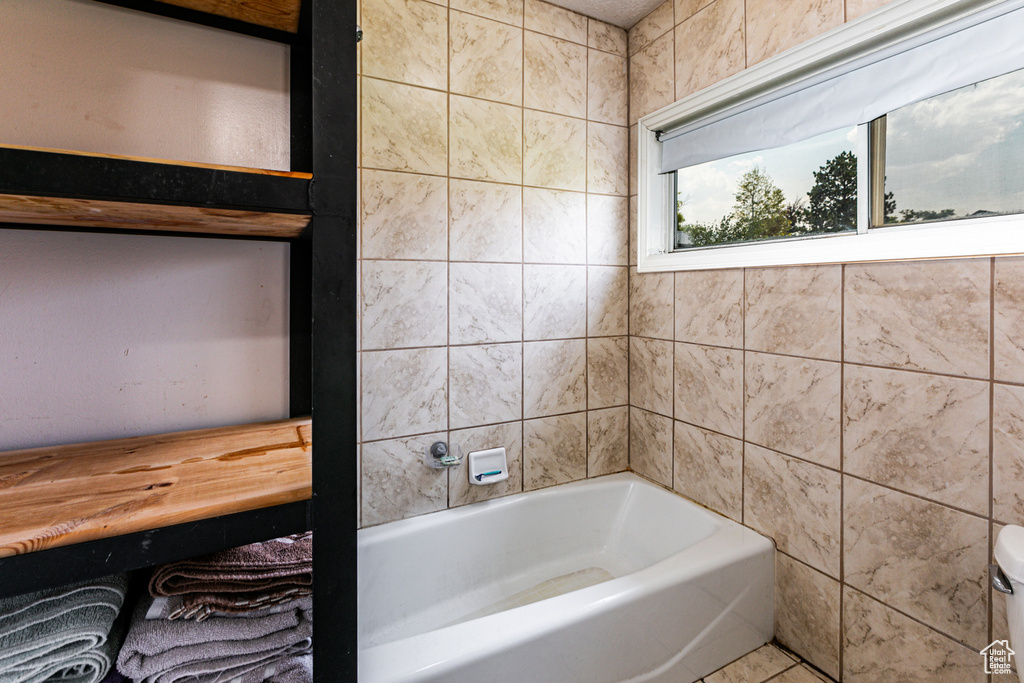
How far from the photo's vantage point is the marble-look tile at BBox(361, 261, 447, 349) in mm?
1572

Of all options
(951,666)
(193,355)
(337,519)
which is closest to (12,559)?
(337,519)

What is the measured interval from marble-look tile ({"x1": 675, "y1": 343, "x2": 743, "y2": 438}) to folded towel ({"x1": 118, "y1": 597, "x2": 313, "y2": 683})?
1.40m

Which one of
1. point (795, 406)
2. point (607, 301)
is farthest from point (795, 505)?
point (607, 301)

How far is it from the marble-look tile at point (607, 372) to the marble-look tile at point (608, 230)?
0.35 metres

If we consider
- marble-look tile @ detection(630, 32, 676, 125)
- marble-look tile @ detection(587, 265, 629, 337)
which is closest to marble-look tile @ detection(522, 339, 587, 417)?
marble-look tile @ detection(587, 265, 629, 337)

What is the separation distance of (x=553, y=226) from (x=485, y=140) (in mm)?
410

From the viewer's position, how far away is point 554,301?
1912mm

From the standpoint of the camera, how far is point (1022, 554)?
0.89m

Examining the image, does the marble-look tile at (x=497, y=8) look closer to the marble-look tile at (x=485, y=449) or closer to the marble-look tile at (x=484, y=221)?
the marble-look tile at (x=484, y=221)

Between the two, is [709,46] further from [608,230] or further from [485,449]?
[485,449]

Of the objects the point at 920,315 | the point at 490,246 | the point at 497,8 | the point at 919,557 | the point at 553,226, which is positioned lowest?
the point at 919,557

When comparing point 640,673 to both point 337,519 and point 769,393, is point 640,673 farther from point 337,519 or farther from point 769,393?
point 337,519

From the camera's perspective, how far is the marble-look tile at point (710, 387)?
1638 mm

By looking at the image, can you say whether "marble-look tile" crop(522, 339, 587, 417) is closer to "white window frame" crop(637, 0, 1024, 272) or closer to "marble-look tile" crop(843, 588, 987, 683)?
"white window frame" crop(637, 0, 1024, 272)
